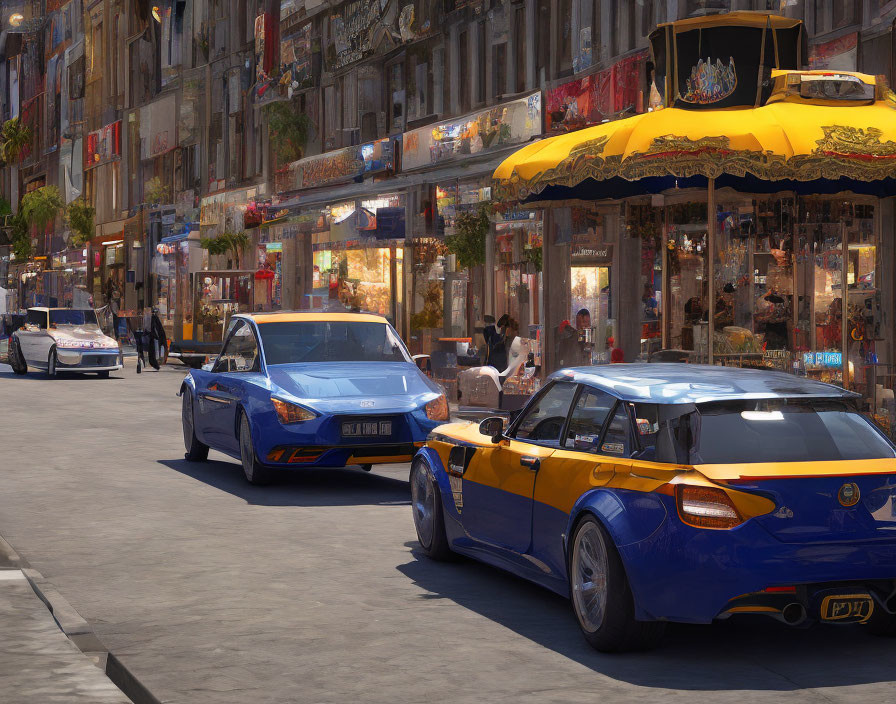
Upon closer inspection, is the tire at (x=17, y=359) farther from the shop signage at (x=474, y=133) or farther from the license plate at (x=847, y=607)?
the license plate at (x=847, y=607)

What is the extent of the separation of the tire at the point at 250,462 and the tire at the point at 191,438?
6.22 feet

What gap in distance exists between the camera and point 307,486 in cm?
1427

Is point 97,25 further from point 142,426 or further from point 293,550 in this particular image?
point 293,550

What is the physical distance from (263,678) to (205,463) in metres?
9.90

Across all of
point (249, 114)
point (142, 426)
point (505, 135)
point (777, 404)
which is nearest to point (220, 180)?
point (249, 114)

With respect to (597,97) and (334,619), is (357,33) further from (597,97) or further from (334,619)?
(334,619)

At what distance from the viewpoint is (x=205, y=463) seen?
1631cm

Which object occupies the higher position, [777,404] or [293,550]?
[777,404]

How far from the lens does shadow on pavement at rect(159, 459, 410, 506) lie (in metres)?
13.2

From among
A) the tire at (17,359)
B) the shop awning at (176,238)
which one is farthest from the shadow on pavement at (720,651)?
the shop awning at (176,238)

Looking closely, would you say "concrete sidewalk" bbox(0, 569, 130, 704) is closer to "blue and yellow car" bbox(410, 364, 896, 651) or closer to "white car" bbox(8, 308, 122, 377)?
"blue and yellow car" bbox(410, 364, 896, 651)

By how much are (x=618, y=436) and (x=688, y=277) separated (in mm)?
12192

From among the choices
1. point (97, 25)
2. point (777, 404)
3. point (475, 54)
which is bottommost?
point (777, 404)

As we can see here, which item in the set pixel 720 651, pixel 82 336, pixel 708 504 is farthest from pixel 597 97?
pixel 708 504
